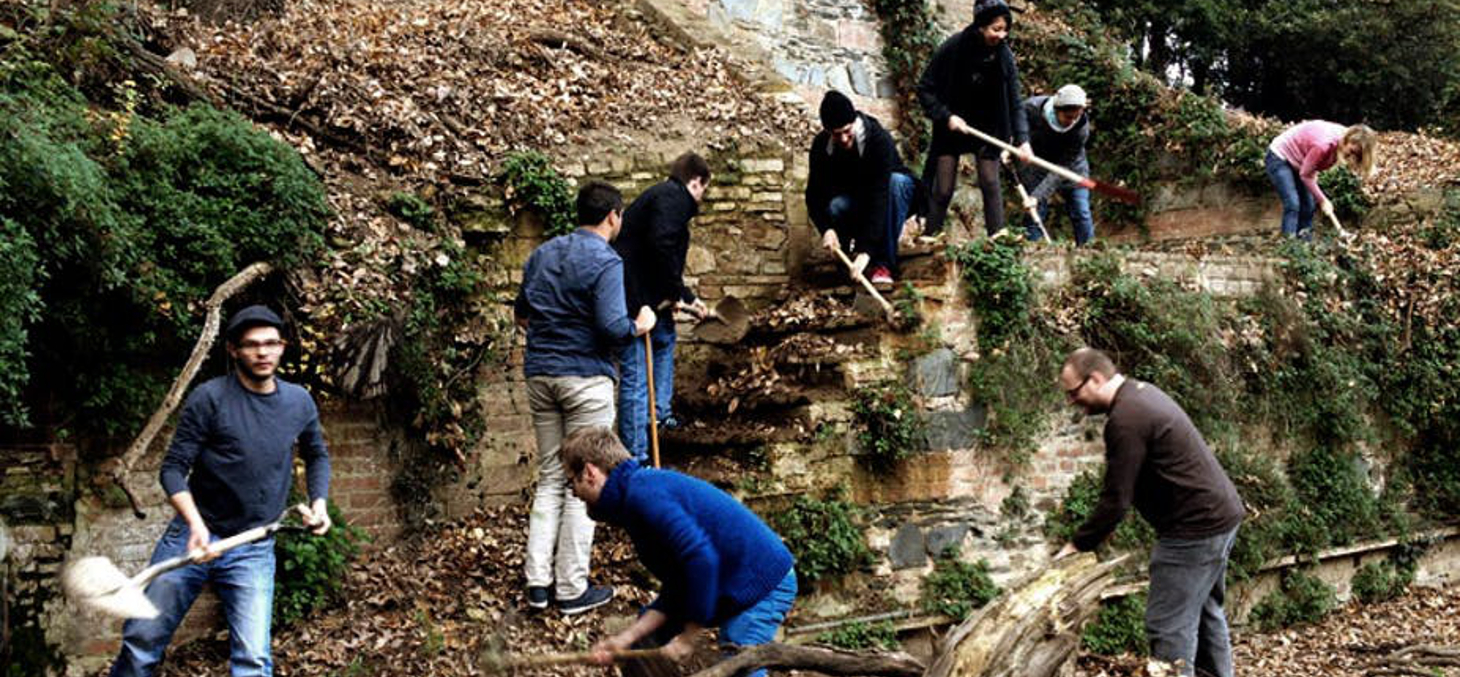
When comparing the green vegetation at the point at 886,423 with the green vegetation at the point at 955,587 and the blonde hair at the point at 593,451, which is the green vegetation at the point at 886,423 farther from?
the blonde hair at the point at 593,451

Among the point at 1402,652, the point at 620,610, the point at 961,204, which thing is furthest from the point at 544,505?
the point at 961,204

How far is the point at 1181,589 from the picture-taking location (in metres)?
5.68

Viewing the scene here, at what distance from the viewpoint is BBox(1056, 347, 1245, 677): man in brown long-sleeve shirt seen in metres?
5.46

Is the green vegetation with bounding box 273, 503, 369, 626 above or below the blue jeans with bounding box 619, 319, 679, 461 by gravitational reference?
below

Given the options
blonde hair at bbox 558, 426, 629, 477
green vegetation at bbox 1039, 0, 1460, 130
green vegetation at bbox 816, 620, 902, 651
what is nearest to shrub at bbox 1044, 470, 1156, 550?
green vegetation at bbox 816, 620, 902, 651

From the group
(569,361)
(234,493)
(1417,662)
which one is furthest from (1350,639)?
(234,493)

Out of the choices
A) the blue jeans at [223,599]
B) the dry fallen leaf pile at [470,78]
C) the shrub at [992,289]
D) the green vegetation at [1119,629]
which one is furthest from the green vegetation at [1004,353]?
the blue jeans at [223,599]

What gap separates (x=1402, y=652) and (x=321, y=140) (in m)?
7.72

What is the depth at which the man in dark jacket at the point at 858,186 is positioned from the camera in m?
7.80

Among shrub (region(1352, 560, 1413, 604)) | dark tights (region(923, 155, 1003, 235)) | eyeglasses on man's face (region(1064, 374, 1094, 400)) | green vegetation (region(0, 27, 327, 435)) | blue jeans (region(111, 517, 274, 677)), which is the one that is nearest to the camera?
blue jeans (region(111, 517, 274, 677))

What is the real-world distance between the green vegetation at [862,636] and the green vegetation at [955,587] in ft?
1.05

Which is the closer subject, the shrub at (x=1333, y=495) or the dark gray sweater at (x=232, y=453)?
the dark gray sweater at (x=232, y=453)

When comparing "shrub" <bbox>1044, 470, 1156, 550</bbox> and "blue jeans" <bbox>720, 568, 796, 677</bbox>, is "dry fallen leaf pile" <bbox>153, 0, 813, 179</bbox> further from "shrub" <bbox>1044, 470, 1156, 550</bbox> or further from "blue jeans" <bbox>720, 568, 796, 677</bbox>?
"blue jeans" <bbox>720, 568, 796, 677</bbox>

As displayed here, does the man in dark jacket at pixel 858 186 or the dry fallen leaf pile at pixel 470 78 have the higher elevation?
the dry fallen leaf pile at pixel 470 78
